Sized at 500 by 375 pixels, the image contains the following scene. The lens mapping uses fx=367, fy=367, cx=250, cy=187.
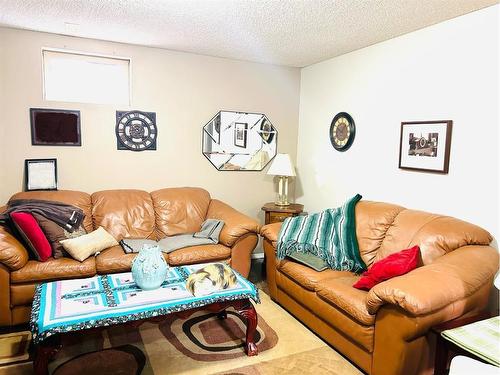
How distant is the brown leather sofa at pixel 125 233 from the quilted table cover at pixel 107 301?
0.45 m

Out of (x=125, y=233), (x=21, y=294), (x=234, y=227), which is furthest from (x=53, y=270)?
(x=234, y=227)

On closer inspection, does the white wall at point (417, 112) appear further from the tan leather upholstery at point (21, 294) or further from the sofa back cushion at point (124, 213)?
the tan leather upholstery at point (21, 294)

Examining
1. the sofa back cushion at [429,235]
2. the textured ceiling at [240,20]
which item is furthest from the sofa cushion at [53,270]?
the sofa back cushion at [429,235]

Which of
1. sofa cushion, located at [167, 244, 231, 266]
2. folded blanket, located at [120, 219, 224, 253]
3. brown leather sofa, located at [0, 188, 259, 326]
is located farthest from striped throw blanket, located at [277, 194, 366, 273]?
folded blanket, located at [120, 219, 224, 253]

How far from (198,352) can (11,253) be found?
5.10ft

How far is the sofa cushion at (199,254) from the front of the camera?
3.26 meters

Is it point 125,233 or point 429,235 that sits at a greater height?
point 429,235

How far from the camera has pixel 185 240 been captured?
138 inches

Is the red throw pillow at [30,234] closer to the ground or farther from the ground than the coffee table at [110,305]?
farther from the ground

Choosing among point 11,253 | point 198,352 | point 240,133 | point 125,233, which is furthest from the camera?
point 240,133

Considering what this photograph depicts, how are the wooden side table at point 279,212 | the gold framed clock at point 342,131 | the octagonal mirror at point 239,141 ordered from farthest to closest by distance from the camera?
the octagonal mirror at point 239,141, the wooden side table at point 279,212, the gold framed clock at point 342,131

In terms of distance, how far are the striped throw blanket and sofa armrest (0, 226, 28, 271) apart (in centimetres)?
204

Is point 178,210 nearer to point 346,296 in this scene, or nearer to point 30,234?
point 30,234

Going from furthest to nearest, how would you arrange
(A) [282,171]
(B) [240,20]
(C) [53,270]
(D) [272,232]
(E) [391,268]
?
1. (A) [282,171]
2. (D) [272,232]
3. (B) [240,20]
4. (C) [53,270]
5. (E) [391,268]
